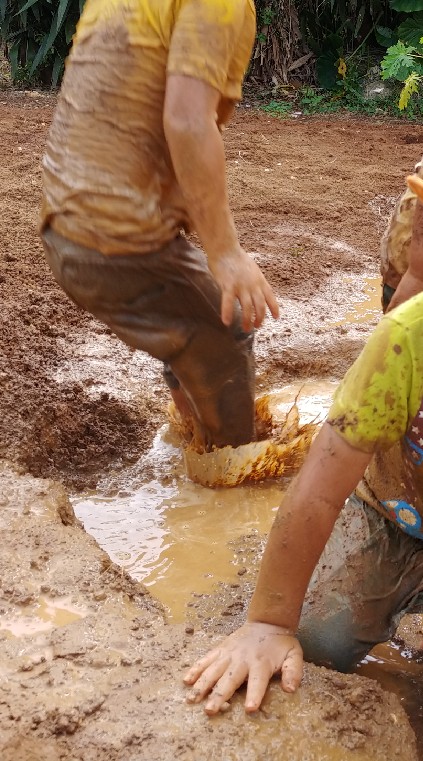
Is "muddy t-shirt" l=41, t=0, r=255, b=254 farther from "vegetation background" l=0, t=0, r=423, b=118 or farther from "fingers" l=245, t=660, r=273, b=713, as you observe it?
"vegetation background" l=0, t=0, r=423, b=118

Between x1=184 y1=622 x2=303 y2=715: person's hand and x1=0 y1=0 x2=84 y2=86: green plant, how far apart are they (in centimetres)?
871

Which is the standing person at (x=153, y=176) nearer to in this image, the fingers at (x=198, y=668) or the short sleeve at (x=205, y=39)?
the short sleeve at (x=205, y=39)

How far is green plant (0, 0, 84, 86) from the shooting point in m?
9.56

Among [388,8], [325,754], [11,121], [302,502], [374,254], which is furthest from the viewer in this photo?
[388,8]

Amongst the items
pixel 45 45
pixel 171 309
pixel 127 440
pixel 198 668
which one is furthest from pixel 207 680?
pixel 45 45

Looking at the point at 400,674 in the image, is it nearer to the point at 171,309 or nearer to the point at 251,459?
the point at 251,459

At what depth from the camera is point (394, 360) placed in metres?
1.78

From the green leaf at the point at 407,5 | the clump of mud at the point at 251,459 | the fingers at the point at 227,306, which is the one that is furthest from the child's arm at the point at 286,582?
the green leaf at the point at 407,5

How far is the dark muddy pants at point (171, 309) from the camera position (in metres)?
2.91

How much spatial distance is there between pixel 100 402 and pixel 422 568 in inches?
68.6

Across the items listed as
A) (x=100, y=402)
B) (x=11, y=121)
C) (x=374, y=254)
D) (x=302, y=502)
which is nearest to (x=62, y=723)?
(x=302, y=502)

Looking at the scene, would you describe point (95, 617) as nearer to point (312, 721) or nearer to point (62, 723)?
point (62, 723)

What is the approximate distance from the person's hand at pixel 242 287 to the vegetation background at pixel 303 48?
23.0 ft

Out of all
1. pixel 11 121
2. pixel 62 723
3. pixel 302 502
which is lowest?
pixel 11 121
